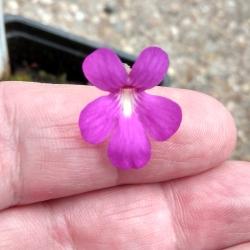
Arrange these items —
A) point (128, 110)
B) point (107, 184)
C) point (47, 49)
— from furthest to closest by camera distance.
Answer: point (47, 49) < point (107, 184) < point (128, 110)

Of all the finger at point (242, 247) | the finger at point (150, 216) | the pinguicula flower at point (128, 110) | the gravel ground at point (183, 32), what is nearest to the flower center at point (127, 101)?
the pinguicula flower at point (128, 110)

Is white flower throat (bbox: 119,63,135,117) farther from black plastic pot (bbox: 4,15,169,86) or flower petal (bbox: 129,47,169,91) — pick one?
black plastic pot (bbox: 4,15,169,86)

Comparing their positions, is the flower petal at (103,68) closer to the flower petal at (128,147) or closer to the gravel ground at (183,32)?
the flower petal at (128,147)

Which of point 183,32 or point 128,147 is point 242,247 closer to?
point 128,147

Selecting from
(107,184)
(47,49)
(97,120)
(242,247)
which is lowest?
(242,247)

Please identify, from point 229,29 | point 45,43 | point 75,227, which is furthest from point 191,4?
point 75,227

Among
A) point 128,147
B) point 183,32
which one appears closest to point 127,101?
point 128,147
